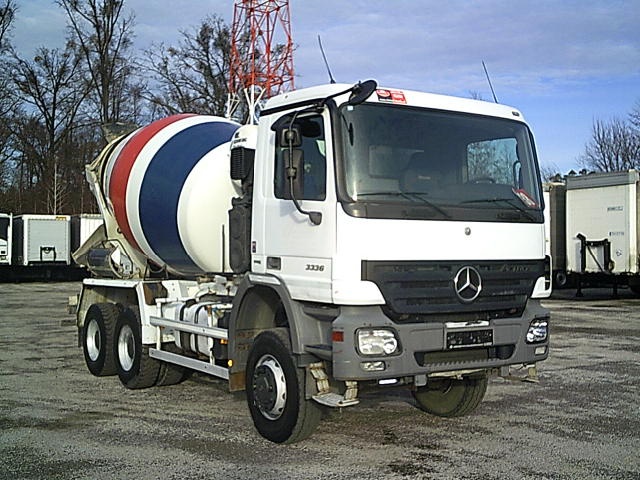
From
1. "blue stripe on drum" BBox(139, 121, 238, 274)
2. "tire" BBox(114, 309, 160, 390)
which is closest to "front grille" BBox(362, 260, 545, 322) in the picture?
"blue stripe on drum" BBox(139, 121, 238, 274)

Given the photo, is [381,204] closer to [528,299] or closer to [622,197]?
[528,299]

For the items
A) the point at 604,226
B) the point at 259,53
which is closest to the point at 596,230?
the point at 604,226

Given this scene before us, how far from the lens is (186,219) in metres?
8.74

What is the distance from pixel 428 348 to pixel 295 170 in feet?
5.72

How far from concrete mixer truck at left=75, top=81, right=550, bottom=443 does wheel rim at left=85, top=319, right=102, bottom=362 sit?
2.86 m

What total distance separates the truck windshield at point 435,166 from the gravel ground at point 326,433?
1.96 metres

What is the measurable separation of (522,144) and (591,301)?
1787 centimetres

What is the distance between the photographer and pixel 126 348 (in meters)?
10.2

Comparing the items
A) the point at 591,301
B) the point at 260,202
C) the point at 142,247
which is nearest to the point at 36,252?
the point at 591,301

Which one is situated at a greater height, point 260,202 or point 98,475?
point 260,202

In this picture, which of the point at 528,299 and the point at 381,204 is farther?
the point at 528,299

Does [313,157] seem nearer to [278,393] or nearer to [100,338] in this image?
[278,393]

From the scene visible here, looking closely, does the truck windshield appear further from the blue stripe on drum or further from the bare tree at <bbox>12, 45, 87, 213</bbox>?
the bare tree at <bbox>12, 45, 87, 213</bbox>

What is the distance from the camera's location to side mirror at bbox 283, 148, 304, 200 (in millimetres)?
6508
